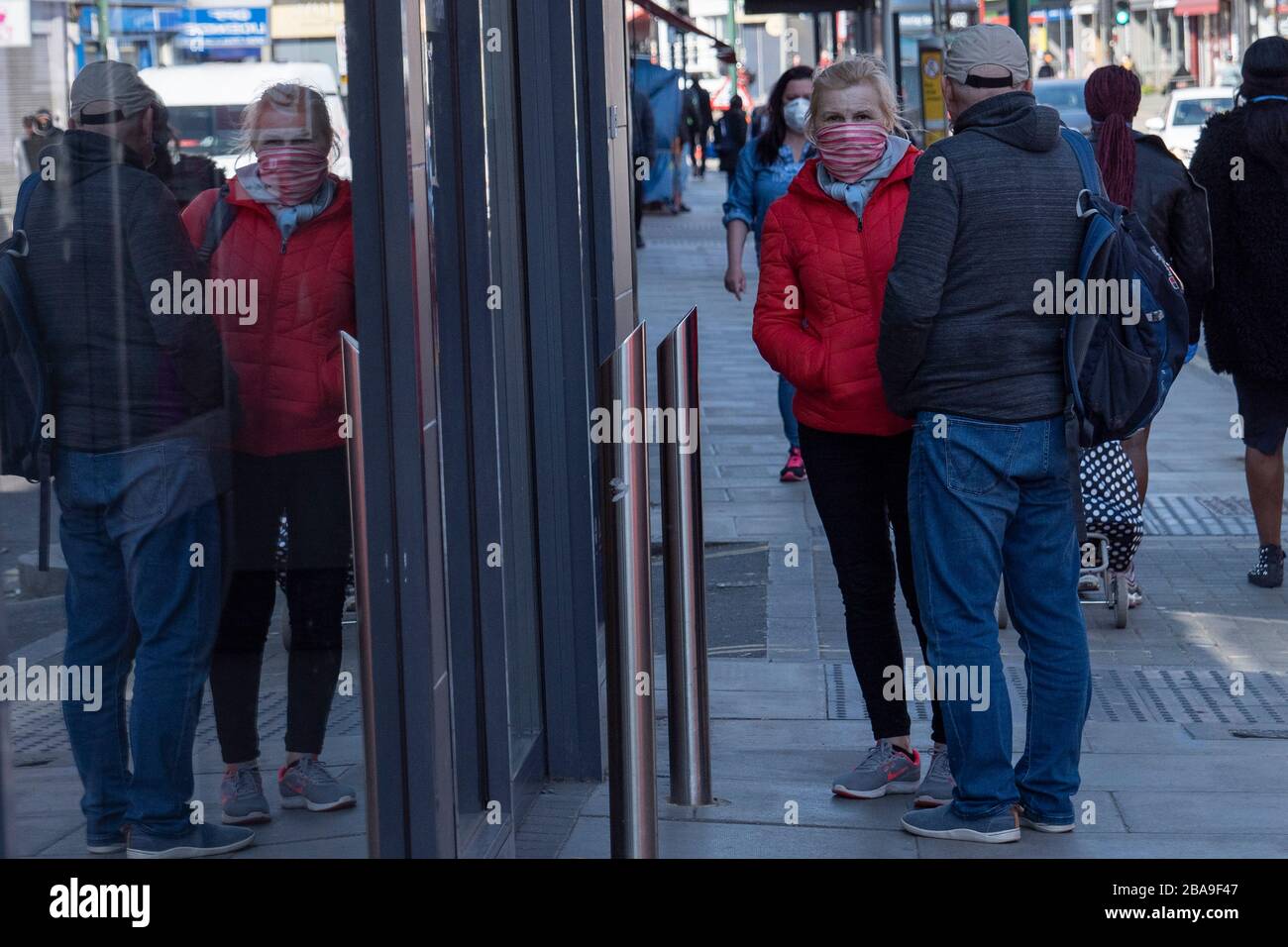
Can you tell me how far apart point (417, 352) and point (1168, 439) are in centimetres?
752

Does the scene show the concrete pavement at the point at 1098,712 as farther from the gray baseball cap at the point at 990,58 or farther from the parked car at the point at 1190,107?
the parked car at the point at 1190,107

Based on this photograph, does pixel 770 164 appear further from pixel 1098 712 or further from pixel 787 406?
pixel 1098 712

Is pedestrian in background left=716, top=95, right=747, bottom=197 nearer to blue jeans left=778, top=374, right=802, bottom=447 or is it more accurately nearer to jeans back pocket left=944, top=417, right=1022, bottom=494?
blue jeans left=778, top=374, right=802, bottom=447

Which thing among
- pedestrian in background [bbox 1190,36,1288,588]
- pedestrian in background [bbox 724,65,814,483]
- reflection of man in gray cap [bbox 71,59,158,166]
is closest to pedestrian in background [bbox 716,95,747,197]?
pedestrian in background [bbox 724,65,814,483]

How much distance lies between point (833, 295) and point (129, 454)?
2.13m

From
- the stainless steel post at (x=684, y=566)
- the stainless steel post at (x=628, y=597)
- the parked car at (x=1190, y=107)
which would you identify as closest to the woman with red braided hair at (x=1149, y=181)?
the stainless steel post at (x=684, y=566)

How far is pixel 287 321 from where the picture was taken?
122 inches

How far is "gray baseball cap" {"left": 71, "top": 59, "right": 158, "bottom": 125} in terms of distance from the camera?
242cm

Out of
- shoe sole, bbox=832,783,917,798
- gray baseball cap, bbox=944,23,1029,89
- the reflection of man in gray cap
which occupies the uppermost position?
gray baseball cap, bbox=944,23,1029,89

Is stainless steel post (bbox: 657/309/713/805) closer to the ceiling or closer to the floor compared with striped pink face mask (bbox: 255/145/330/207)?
closer to the floor

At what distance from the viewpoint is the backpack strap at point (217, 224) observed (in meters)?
2.79

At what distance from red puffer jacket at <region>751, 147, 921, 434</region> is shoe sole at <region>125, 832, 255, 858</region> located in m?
1.89

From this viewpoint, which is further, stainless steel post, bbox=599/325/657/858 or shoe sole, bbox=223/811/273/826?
stainless steel post, bbox=599/325/657/858
